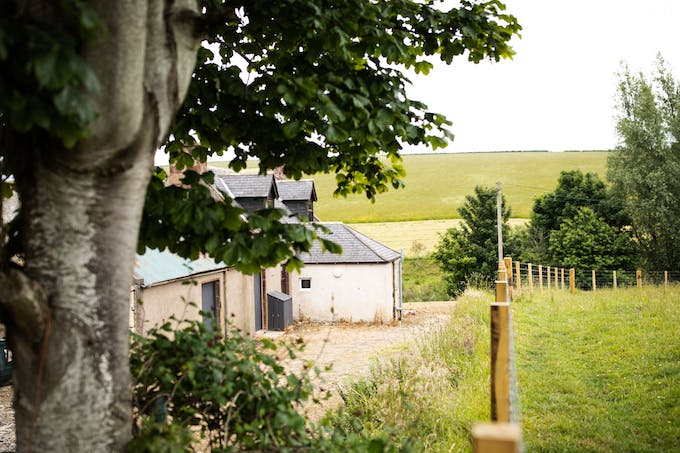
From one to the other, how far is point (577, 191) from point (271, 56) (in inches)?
1425

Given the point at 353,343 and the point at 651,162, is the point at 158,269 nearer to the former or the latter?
the point at 353,343

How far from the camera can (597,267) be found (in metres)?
35.2

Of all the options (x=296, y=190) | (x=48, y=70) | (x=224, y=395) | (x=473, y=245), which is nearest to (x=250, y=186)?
(x=296, y=190)

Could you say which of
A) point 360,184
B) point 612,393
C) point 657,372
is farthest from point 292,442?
point 657,372

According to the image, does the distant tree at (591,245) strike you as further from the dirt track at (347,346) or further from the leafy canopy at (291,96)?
the leafy canopy at (291,96)

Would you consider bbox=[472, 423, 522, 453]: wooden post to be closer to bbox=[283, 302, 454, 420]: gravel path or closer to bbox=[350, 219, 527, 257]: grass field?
bbox=[283, 302, 454, 420]: gravel path

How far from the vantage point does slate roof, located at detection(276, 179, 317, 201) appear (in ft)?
85.1

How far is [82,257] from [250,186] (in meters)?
19.1

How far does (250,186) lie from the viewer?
73.1 feet

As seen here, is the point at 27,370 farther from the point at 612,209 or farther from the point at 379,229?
the point at 379,229

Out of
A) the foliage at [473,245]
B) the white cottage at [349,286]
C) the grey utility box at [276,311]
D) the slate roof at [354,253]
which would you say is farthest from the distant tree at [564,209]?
the grey utility box at [276,311]

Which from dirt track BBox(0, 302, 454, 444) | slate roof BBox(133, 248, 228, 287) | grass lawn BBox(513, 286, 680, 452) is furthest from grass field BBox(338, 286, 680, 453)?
slate roof BBox(133, 248, 228, 287)

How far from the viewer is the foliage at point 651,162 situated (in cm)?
3164

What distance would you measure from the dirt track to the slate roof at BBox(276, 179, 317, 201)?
220 inches
